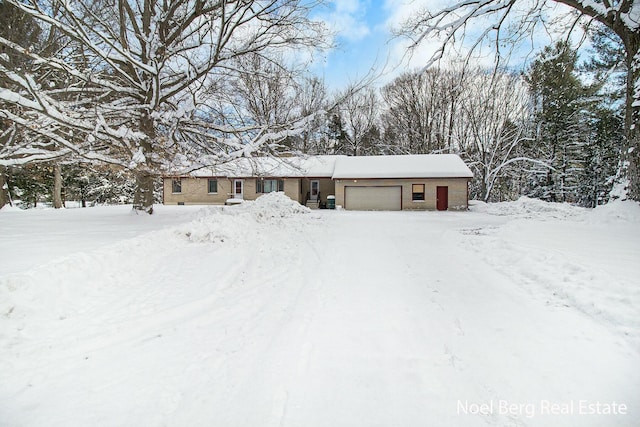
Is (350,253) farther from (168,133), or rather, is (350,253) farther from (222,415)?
(168,133)

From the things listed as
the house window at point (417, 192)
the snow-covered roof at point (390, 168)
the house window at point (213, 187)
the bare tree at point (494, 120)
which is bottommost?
the house window at point (417, 192)

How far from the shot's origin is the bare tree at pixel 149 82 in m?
8.94

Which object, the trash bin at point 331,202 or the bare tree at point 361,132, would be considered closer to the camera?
the trash bin at point 331,202

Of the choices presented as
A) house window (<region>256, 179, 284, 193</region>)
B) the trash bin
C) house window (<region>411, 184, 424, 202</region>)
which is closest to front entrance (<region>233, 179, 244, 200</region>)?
house window (<region>256, 179, 284, 193</region>)

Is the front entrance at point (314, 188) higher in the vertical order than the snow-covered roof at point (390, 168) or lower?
lower

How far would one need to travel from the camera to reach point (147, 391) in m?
2.68

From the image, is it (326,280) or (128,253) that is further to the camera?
(128,253)

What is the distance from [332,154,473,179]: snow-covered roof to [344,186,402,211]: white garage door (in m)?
1.03

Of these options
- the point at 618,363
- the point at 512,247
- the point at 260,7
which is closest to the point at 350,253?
the point at 512,247

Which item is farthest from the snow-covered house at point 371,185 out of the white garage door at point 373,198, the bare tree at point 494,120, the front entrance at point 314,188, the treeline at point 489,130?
the bare tree at point 494,120

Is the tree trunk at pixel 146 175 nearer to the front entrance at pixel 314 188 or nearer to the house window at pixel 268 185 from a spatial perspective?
the house window at pixel 268 185

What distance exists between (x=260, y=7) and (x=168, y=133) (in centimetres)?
511

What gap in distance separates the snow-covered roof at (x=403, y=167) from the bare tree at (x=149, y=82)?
13260 mm

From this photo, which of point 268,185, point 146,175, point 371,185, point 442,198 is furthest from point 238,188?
point 442,198
